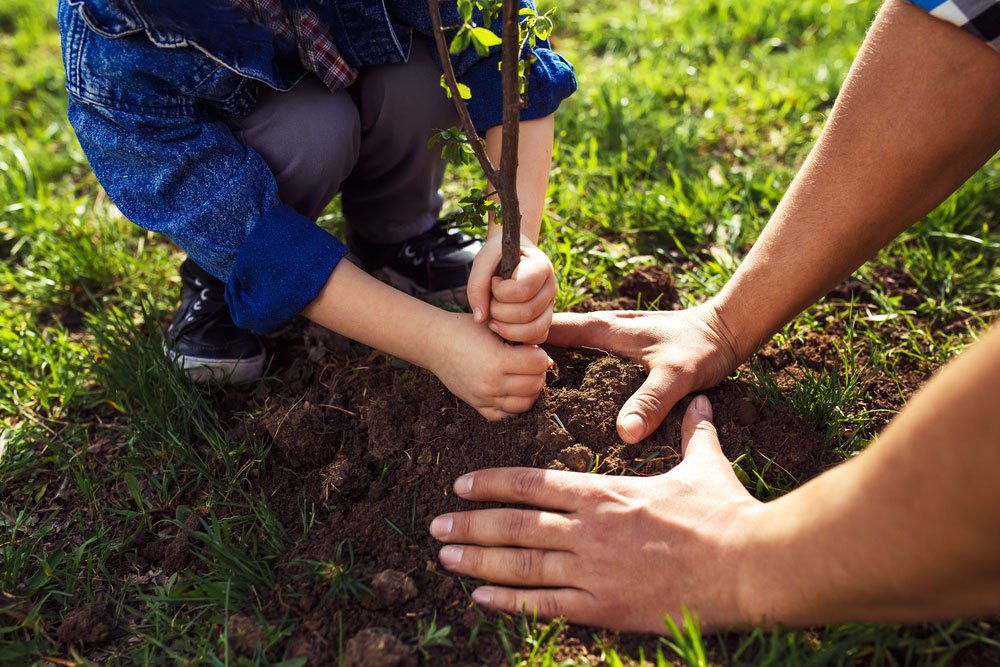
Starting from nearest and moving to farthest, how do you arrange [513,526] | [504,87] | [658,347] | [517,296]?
[504,87]
[513,526]
[517,296]
[658,347]

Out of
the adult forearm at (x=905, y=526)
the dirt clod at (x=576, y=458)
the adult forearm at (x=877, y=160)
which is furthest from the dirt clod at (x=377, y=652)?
the adult forearm at (x=877, y=160)

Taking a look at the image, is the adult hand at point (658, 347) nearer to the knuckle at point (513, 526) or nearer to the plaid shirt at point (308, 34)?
the knuckle at point (513, 526)

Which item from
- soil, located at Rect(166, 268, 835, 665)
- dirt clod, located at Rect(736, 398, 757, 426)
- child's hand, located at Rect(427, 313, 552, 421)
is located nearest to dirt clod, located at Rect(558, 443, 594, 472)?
soil, located at Rect(166, 268, 835, 665)

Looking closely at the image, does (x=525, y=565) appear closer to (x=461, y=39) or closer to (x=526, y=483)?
(x=526, y=483)

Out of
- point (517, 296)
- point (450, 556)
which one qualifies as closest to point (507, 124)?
point (517, 296)

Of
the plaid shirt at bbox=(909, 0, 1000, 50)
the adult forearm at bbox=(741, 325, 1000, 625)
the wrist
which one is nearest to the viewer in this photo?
the adult forearm at bbox=(741, 325, 1000, 625)

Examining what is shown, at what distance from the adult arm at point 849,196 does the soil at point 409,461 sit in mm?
85

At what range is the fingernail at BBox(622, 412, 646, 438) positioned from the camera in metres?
1.80

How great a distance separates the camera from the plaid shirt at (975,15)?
5.05 feet

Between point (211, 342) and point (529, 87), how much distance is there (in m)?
1.14

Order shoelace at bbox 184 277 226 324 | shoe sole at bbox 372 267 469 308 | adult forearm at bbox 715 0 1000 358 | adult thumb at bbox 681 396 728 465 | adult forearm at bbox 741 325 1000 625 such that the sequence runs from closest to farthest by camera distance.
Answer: adult forearm at bbox 741 325 1000 625, adult forearm at bbox 715 0 1000 358, adult thumb at bbox 681 396 728 465, shoelace at bbox 184 277 226 324, shoe sole at bbox 372 267 469 308

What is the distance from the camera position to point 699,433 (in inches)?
71.7

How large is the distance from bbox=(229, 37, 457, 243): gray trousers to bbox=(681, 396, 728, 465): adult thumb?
109 centimetres

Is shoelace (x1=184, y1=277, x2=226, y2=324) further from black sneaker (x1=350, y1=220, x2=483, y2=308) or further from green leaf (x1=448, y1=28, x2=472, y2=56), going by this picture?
green leaf (x1=448, y1=28, x2=472, y2=56)
